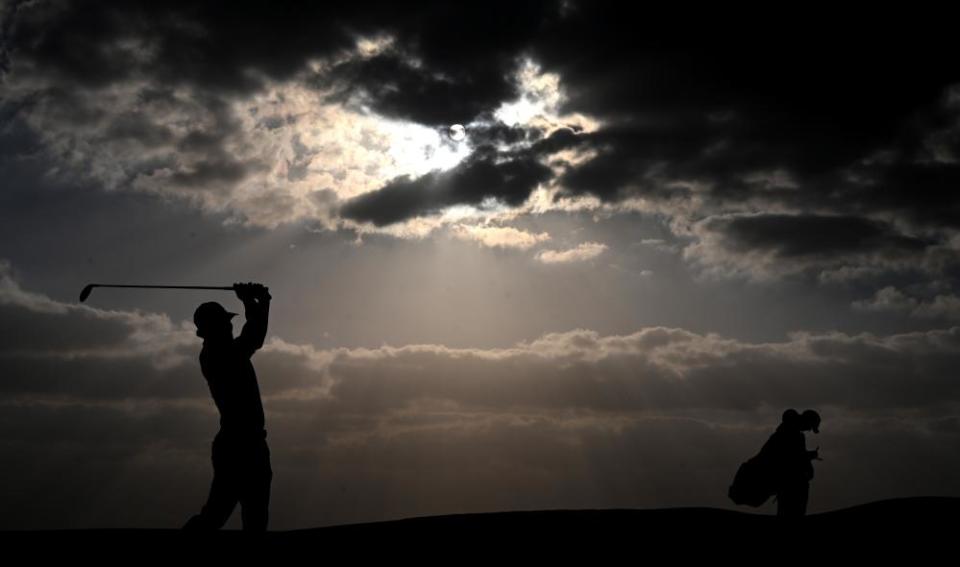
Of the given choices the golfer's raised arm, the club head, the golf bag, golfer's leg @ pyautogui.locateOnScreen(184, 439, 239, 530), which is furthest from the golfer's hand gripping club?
the golf bag

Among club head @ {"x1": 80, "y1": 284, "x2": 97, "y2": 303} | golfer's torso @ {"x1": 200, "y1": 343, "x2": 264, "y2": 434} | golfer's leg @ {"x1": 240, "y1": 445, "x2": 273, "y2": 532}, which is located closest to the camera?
golfer's leg @ {"x1": 240, "y1": 445, "x2": 273, "y2": 532}

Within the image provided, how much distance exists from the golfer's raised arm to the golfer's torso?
136 millimetres

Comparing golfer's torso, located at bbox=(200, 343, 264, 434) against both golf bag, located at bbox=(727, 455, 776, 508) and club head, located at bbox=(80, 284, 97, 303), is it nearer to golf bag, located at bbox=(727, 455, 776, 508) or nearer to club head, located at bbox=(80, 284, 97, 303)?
club head, located at bbox=(80, 284, 97, 303)

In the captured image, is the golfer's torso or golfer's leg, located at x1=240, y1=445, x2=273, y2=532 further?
the golfer's torso

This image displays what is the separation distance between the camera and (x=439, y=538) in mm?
10305

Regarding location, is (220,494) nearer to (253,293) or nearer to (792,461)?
(253,293)

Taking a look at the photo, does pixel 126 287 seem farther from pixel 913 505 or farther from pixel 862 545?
pixel 913 505

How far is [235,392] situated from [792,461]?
753 cm

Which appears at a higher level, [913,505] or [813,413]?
[813,413]

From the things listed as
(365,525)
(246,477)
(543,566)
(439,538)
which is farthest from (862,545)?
(246,477)

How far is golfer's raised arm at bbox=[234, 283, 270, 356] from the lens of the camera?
29.3 feet

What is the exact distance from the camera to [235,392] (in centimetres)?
873

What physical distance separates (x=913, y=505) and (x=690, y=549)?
173 inches

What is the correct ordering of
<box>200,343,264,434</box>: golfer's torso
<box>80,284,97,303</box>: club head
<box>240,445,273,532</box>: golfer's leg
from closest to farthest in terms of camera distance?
<box>240,445,273,532</box>: golfer's leg
<box>200,343,264,434</box>: golfer's torso
<box>80,284,97,303</box>: club head
